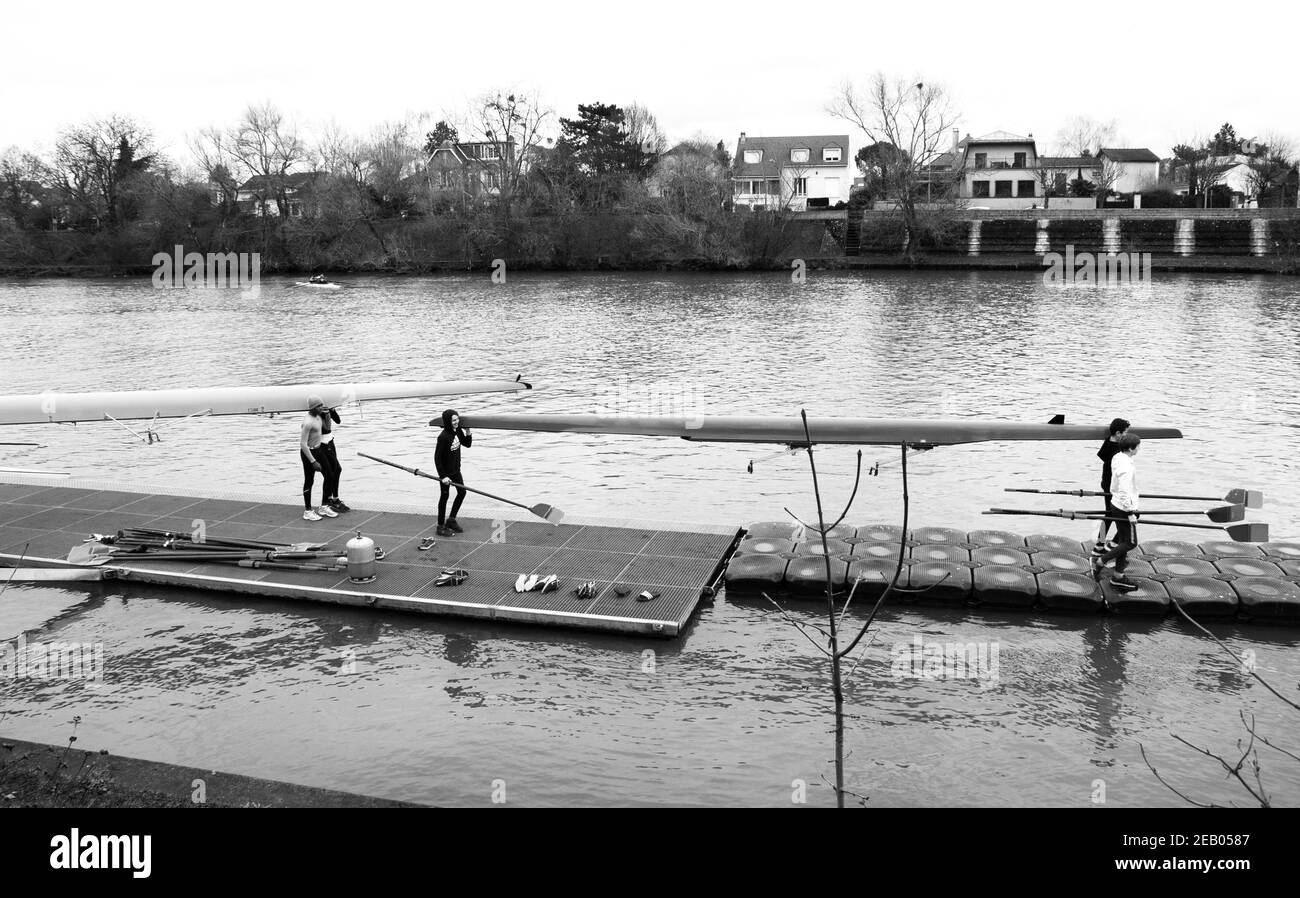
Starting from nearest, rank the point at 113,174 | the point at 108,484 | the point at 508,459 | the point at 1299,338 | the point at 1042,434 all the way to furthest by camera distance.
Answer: the point at 1042,434 → the point at 108,484 → the point at 508,459 → the point at 1299,338 → the point at 113,174

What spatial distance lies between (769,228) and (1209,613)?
85608 millimetres

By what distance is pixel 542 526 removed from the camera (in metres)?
20.1

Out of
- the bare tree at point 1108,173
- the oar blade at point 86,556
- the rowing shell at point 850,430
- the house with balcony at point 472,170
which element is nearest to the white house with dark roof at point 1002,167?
the bare tree at point 1108,173

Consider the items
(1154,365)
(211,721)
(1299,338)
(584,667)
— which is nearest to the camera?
(211,721)

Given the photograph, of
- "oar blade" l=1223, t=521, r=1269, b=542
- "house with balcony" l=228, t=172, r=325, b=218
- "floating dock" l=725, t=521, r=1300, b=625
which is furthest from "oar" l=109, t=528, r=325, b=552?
"house with balcony" l=228, t=172, r=325, b=218

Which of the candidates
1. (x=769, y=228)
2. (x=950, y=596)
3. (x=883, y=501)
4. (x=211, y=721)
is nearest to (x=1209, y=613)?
(x=950, y=596)

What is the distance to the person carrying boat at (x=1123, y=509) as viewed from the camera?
16.0 meters

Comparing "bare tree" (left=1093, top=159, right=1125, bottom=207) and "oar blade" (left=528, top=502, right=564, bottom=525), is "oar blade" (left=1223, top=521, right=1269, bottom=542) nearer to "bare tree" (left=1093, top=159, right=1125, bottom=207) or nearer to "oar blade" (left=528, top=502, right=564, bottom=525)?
"oar blade" (left=528, top=502, right=564, bottom=525)

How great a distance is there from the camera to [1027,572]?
17125 mm

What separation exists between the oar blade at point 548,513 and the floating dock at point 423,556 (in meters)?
0.17

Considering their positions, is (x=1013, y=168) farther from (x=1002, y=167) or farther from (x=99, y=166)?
(x=99, y=166)

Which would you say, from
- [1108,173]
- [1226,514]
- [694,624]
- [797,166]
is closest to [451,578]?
[694,624]

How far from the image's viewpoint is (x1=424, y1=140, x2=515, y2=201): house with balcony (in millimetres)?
108875
